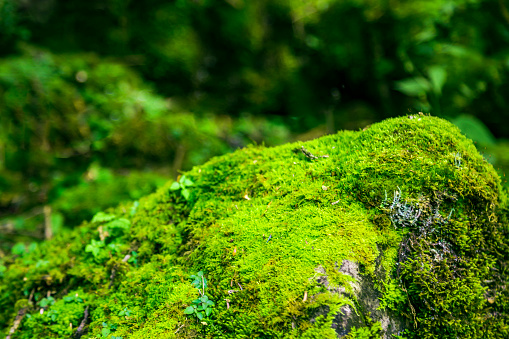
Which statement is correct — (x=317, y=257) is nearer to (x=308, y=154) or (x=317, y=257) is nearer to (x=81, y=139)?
(x=308, y=154)

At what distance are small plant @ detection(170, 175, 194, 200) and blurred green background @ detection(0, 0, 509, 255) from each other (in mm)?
2421

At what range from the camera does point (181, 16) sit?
24.7 ft

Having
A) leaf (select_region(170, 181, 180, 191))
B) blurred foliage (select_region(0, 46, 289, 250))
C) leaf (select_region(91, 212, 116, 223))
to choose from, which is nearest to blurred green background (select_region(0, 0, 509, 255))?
blurred foliage (select_region(0, 46, 289, 250))

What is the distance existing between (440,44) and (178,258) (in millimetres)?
6879

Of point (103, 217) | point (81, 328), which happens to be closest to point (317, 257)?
point (81, 328)

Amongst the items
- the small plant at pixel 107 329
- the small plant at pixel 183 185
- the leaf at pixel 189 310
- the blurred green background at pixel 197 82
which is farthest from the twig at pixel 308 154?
the blurred green background at pixel 197 82

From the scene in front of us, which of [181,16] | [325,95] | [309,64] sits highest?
[181,16]

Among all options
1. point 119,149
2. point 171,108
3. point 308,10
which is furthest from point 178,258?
point 308,10

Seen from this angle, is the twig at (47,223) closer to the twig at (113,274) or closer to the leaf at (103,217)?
the leaf at (103,217)

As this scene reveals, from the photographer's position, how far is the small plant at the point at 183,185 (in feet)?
8.91

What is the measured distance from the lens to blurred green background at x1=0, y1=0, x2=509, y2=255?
5504 millimetres

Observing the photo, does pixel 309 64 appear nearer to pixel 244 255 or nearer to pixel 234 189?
pixel 234 189

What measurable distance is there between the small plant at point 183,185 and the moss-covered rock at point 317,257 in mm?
13

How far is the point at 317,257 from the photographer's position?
74.6 inches
